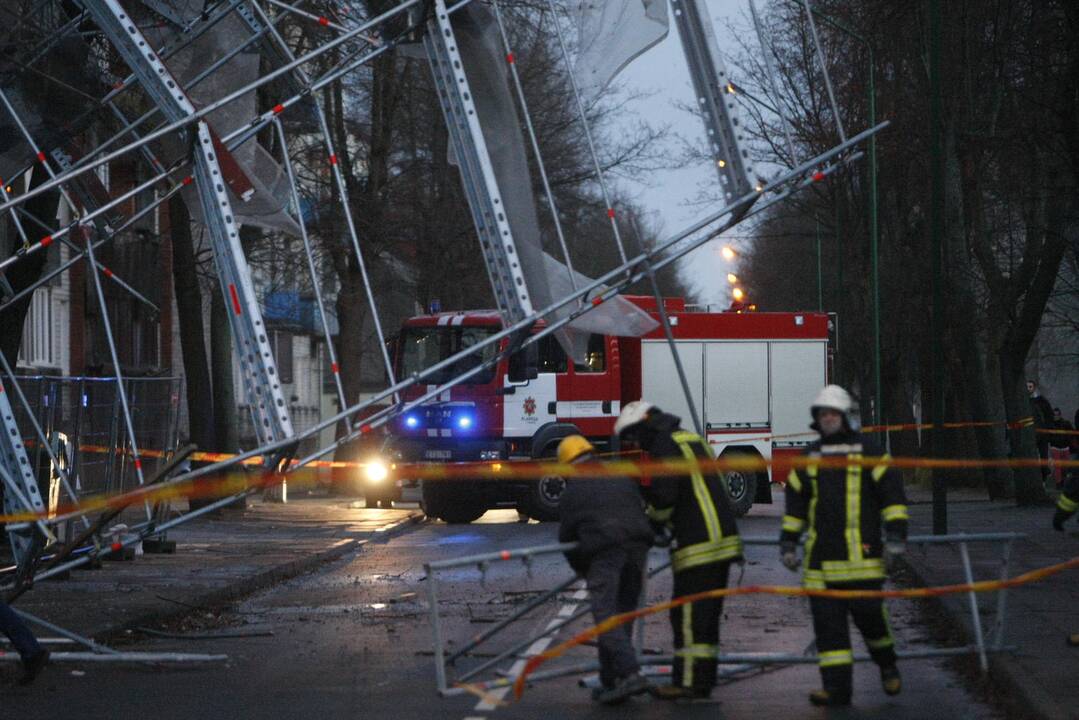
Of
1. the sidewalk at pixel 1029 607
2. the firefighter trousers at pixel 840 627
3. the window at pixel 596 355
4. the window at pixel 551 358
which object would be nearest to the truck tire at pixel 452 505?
the window at pixel 551 358

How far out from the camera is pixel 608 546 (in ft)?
33.1

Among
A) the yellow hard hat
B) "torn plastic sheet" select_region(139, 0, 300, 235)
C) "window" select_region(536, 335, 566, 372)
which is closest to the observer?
the yellow hard hat

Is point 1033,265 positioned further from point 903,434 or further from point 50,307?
point 50,307

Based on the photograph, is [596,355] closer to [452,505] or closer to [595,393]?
[595,393]

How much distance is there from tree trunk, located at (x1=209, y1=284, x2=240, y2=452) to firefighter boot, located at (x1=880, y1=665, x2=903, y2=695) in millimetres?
19715

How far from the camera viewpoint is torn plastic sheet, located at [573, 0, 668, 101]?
Result: 12.8 metres

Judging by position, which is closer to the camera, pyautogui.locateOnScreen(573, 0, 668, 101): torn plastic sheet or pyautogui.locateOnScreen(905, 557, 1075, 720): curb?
Answer: pyautogui.locateOnScreen(905, 557, 1075, 720): curb

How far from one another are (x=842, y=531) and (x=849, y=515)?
0.10 metres

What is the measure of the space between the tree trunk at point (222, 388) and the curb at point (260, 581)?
3496 millimetres

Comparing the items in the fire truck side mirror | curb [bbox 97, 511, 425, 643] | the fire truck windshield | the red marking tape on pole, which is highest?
the fire truck windshield

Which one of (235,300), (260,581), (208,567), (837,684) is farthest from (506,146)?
(208,567)

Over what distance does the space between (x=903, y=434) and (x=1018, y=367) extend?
11050 mm

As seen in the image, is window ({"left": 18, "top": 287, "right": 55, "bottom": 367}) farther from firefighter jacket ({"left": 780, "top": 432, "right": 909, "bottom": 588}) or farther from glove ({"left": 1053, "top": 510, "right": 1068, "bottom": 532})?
firefighter jacket ({"left": 780, "top": 432, "right": 909, "bottom": 588})

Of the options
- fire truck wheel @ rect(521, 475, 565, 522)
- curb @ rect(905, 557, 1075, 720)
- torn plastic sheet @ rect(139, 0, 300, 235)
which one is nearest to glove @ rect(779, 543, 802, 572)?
curb @ rect(905, 557, 1075, 720)
